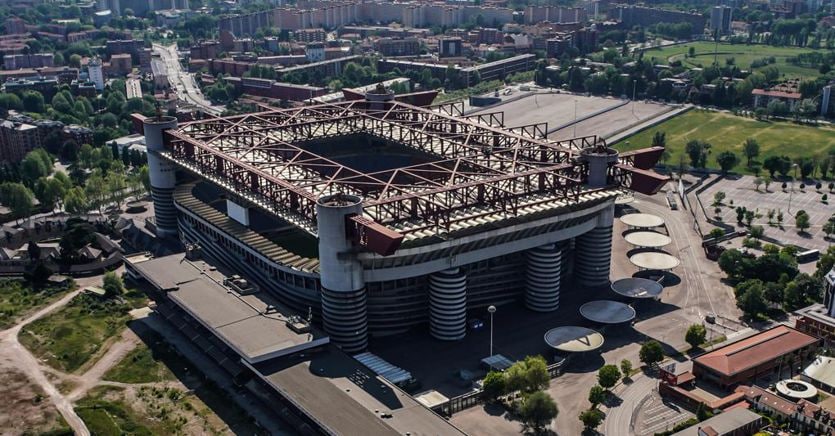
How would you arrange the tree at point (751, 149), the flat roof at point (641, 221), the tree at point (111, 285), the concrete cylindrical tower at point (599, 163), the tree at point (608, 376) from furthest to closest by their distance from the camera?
the tree at point (751, 149) → the flat roof at point (641, 221) → the tree at point (111, 285) → the concrete cylindrical tower at point (599, 163) → the tree at point (608, 376)

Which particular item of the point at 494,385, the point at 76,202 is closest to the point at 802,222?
the point at 494,385

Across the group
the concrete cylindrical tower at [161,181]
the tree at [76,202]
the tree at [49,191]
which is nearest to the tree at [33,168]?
the tree at [49,191]

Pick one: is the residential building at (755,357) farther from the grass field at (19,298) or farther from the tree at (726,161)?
the grass field at (19,298)

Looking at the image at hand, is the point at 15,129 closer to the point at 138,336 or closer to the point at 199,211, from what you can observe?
the point at 199,211

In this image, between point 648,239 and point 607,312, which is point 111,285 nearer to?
point 607,312

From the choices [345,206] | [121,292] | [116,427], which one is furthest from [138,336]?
[345,206]

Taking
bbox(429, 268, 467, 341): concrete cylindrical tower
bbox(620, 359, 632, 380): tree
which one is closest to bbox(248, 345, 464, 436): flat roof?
bbox(429, 268, 467, 341): concrete cylindrical tower

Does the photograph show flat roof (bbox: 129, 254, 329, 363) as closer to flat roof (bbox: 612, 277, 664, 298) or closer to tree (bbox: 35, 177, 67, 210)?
flat roof (bbox: 612, 277, 664, 298)
